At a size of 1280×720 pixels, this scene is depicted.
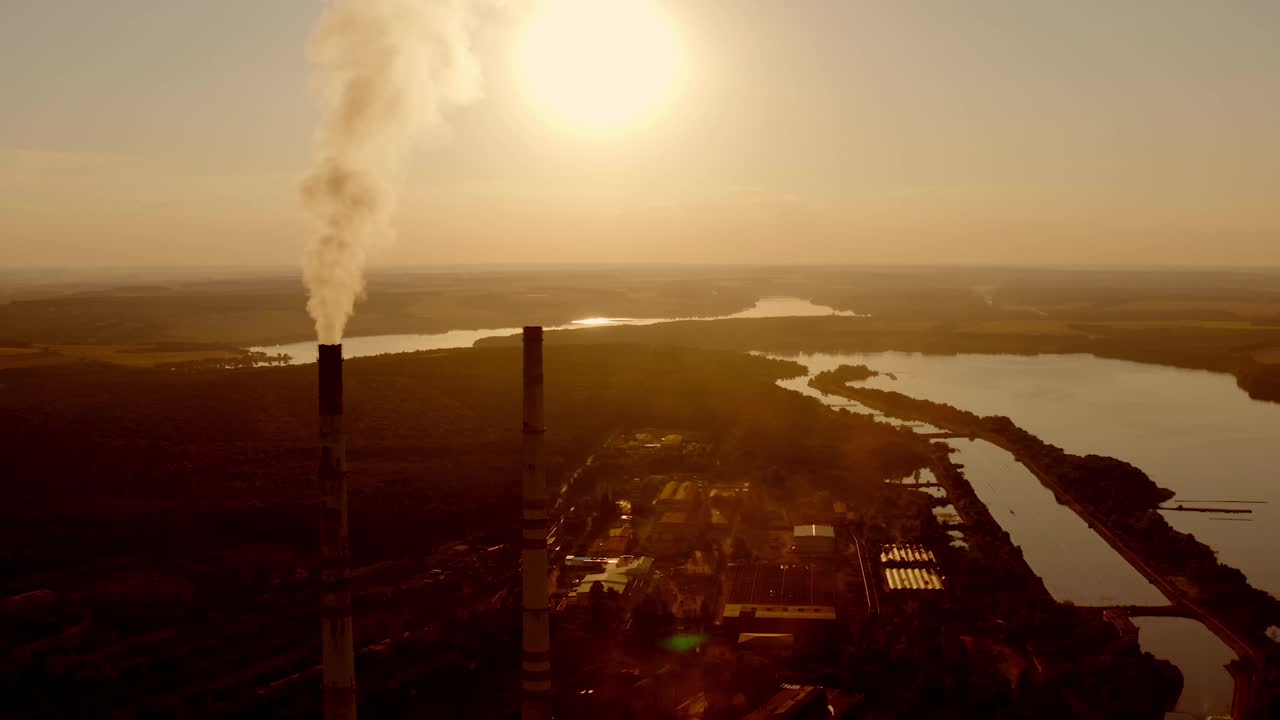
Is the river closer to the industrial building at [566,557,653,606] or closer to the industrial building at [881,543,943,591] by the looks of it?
the industrial building at [566,557,653,606]

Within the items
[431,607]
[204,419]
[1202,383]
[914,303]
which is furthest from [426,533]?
[914,303]

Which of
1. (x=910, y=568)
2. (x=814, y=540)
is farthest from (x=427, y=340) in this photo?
(x=910, y=568)

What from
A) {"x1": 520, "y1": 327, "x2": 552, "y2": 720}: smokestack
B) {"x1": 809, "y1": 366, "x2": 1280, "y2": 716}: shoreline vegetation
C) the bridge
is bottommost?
the bridge

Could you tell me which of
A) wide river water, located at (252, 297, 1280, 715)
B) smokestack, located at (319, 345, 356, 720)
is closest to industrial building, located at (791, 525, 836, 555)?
wide river water, located at (252, 297, 1280, 715)

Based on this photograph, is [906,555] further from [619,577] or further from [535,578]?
[535,578]

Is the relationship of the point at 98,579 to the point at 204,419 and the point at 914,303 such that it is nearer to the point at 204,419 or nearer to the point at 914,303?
the point at 204,419

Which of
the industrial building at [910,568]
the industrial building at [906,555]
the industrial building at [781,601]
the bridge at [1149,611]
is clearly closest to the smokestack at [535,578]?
the industrial building at [781,601]

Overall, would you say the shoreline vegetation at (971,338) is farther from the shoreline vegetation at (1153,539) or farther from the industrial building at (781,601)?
the industrial building at (781,601)
